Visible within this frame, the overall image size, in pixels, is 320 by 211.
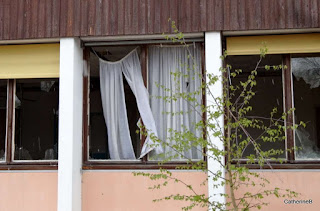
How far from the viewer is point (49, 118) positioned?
7.65 meters

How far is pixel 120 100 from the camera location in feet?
24.3

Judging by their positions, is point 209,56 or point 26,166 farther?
point 26,166

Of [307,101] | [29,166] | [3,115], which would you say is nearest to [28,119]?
[3,115]

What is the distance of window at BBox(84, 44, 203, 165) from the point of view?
285 inches

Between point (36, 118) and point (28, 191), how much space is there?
1.24 metres

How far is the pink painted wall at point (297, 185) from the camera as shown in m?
6.66

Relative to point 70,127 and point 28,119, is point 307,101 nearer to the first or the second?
point 70,127

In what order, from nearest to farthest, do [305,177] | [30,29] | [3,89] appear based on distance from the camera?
[305,177] → [30,29] → [3,89]

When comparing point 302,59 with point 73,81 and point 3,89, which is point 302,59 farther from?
point 3,89

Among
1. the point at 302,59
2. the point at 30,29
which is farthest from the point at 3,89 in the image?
the point at 302,59

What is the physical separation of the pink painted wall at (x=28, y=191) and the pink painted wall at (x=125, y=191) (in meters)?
0.53

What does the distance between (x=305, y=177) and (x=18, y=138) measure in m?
4.73

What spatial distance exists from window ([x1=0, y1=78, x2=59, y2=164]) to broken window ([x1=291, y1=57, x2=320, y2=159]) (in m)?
3.96

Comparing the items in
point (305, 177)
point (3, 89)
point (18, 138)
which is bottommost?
point (305, 177)
